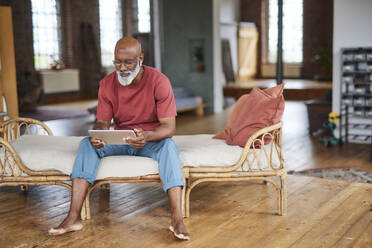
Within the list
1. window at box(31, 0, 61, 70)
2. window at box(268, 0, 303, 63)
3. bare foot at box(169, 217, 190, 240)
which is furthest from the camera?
window at box(268, 0, 303, 63)

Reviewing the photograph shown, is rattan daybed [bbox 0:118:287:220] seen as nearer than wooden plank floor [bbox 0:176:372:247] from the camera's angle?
No

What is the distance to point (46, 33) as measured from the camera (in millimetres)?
12398

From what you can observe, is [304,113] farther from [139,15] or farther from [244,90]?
[139,15]

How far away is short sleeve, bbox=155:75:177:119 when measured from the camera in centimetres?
305

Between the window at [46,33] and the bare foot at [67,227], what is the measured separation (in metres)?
10.1

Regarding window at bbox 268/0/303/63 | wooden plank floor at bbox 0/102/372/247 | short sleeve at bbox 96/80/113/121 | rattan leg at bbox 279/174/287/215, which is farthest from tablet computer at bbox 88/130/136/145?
window at bbox 268/0/303/63

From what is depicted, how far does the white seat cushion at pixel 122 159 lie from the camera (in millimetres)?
3021

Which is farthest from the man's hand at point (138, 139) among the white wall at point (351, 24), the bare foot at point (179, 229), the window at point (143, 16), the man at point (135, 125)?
the window at point (143, 16)

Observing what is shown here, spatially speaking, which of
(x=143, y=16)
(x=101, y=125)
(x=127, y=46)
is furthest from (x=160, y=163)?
(x=143, y=16)

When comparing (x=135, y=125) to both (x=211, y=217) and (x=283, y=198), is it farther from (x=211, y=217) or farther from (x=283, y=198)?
(x=283, y=198)

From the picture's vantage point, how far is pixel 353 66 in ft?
19.2

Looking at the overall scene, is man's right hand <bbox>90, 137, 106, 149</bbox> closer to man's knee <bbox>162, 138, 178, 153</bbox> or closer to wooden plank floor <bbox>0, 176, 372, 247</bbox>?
man's knee <bbox>162, 138, 178, 153</bbox>

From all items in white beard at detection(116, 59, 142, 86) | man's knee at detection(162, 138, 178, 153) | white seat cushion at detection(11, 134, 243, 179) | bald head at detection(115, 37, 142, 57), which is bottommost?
white seat cushion at detection(11, 134, 243, 179)

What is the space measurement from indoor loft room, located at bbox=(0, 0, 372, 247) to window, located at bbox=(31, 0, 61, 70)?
0.09ft
